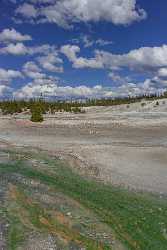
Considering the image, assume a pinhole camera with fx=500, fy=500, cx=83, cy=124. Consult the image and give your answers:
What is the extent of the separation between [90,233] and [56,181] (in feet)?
27.9

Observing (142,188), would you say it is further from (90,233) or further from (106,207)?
(90,233)

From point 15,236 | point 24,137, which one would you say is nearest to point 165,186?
point 15,236

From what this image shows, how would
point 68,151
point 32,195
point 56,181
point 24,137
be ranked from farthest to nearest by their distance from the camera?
point 24,137, point 68,151, point 56,181, point 32,195

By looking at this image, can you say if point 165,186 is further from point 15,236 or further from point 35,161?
point 15,236

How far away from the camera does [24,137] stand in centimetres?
4294

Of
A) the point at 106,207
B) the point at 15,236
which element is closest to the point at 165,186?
the point at 106,207

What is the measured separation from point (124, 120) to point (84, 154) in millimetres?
22399

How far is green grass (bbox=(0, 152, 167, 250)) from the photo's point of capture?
56.6ft

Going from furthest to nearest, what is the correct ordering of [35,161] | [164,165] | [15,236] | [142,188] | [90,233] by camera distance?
[164,165], [35,161], [142,188], [90,233], [15,236]

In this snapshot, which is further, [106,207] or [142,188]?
[142,188]

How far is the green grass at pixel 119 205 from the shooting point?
56.6 ft

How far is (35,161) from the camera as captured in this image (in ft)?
95.8

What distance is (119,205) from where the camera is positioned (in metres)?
21.0

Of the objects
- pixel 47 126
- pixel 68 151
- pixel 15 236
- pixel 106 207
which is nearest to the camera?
pixel 15 236
